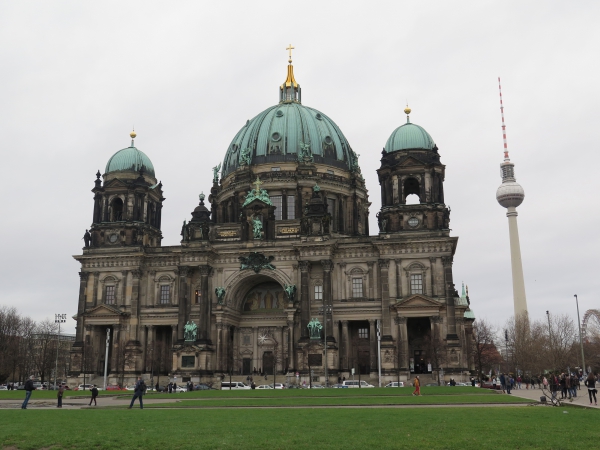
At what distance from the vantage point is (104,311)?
258 ft

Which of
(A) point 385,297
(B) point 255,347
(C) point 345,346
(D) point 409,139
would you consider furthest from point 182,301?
(D) point 409,139

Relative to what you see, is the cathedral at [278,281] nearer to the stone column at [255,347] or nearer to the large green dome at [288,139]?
the stone column at [255,347]

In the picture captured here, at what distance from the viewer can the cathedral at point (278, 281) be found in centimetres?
7212

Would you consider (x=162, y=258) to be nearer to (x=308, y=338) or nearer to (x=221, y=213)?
(x=221, y=213)

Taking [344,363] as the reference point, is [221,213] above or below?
above

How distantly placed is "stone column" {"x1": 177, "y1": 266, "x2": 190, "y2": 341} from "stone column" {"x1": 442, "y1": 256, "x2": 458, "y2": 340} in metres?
29.5

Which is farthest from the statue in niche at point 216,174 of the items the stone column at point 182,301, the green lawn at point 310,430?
the green lawn at point 310,430

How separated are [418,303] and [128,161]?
135ft

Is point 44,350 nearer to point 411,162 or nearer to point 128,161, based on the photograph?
point 128,161

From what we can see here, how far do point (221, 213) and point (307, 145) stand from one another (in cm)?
1513

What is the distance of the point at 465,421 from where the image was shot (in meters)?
22.9

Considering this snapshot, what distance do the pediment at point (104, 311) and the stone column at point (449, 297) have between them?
37567 millimetres

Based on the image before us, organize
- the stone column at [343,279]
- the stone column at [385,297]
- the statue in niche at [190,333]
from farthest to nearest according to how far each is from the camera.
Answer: the stone column at [343,279], the statue in niche at [190,333], the stone column at [385,297]

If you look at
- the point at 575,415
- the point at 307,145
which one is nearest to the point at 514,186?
the point at 307,145
